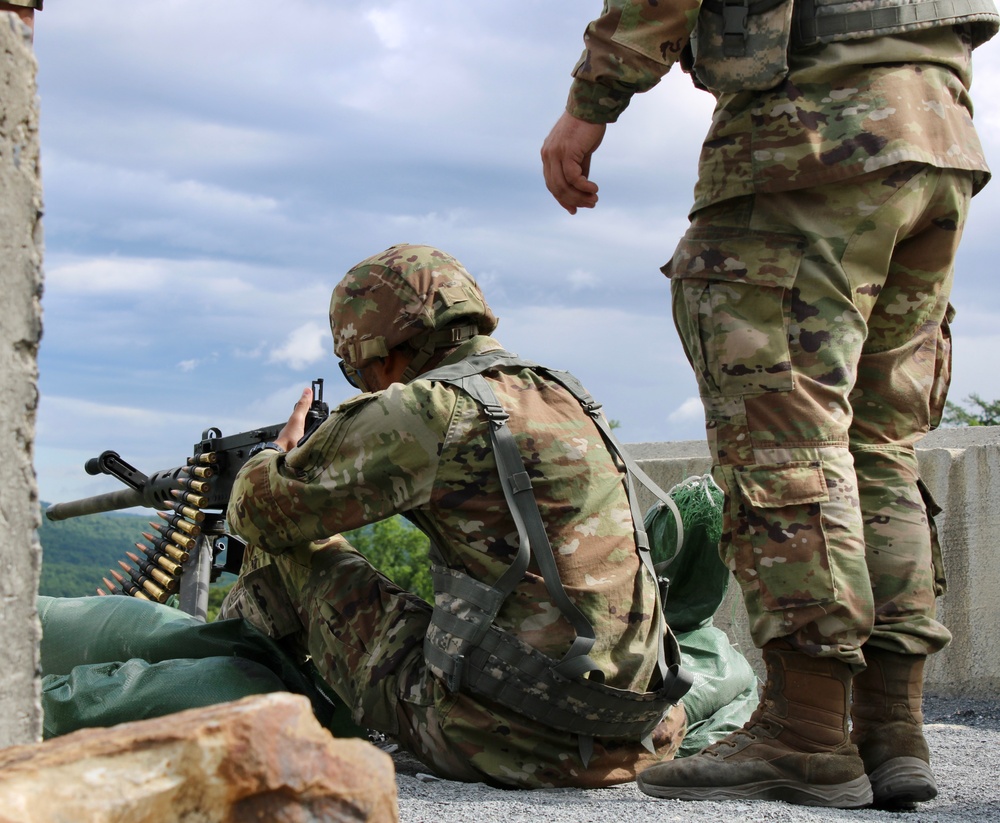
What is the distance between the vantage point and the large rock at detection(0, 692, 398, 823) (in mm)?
1354

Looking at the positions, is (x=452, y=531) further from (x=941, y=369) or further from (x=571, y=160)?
(x=941, y=369)

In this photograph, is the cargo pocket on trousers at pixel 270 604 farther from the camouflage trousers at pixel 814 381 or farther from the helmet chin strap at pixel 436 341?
the camouflage trousers at pixel 814 381

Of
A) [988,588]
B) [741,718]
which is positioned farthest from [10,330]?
[988,588]

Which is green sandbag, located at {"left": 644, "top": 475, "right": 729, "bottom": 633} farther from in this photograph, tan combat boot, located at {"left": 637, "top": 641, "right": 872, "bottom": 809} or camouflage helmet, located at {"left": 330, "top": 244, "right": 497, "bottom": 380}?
tan combat boot, located at {"left": 637, "top": 641, "right": 872, "bottom": 809}

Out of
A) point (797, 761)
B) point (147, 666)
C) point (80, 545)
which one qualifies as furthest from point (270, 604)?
point (80, 545)

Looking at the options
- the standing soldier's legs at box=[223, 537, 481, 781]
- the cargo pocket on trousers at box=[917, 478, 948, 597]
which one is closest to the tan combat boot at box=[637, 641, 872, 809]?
the cargo pocket on trousers at box=[917, 478, 948, 597]

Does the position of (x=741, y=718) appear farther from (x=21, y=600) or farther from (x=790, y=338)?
(x=21, y=600)

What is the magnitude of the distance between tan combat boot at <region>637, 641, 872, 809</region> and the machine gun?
264 centimetres

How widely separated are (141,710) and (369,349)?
121 cm

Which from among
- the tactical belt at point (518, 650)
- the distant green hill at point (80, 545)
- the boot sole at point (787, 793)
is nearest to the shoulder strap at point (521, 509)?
the tactical belt at point (518, 650)

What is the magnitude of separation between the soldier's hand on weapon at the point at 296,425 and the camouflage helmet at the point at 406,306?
61 cm

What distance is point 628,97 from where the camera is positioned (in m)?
3.17

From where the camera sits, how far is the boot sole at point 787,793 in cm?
299

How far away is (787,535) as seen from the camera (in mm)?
2963
